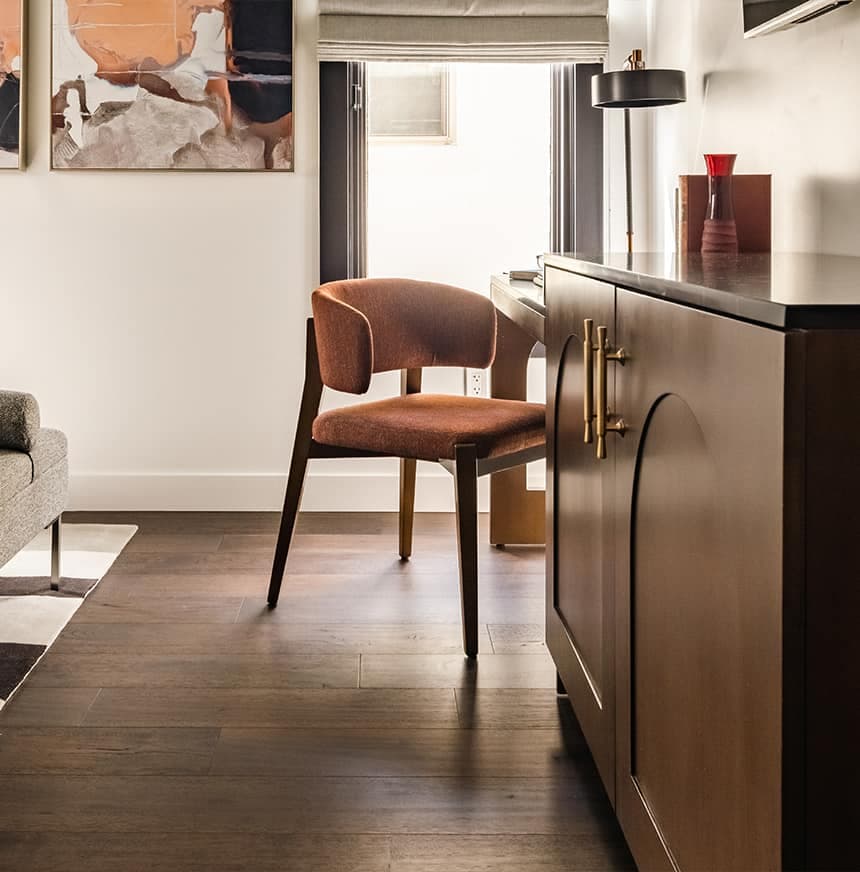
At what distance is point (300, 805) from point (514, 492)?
6.17ft

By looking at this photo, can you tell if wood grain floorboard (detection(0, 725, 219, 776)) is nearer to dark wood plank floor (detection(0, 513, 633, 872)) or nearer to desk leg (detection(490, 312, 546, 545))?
dark wood plank floor (detection(0, 513, 633, 872))

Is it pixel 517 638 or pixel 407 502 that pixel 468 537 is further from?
pixel 407 502

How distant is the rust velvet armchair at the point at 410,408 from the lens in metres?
2.81

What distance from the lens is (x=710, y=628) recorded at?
114cm

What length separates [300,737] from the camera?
226 cm

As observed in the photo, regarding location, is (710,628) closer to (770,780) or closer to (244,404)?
(770,780)

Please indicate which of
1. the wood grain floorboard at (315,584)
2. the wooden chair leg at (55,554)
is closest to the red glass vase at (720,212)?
the wood grain floorboard at (315,584)

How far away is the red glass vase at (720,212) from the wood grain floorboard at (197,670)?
1.16 metres

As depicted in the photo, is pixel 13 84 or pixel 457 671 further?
pixel 13 84

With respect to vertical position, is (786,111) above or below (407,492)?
above

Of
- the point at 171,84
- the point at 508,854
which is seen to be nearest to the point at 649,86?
the point at 171,84

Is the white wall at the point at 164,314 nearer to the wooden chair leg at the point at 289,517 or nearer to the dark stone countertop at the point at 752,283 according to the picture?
the wooden chair leg at the point at 289,517

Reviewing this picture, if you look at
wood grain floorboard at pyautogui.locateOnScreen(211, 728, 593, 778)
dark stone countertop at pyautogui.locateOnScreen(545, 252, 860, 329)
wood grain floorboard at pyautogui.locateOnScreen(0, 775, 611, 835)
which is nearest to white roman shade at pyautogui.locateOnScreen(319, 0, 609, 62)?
dark stone countertop at pyautogui.locateOnScreen(545, 252, 860, 329)

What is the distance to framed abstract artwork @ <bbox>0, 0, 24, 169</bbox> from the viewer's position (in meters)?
4.13
